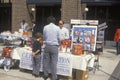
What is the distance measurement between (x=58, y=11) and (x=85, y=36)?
51.2 ft

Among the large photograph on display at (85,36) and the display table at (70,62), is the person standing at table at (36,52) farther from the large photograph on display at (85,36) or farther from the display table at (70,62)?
the large photograph on display at (85,36)

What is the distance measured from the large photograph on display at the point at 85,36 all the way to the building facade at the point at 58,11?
465 inches

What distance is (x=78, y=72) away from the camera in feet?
39.4

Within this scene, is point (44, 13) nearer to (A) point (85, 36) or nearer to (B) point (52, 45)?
(A) point (85, 36)

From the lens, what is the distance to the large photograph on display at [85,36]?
13.4 metres

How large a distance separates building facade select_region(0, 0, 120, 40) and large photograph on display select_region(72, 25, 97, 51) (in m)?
11.8

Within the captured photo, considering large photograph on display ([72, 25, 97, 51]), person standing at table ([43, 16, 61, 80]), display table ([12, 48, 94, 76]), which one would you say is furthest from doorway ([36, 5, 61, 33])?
person standing at table ([43, 16, 61, 80])

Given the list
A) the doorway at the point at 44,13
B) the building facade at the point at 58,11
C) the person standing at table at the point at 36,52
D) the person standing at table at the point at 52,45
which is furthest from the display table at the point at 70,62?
the doorway at the point at 44,13

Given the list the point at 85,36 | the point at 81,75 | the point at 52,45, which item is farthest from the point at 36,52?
the point at 85,36

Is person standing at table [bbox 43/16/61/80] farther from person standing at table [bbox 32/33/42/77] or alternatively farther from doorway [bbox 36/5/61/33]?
doorway [bbox 36/5/61/33]

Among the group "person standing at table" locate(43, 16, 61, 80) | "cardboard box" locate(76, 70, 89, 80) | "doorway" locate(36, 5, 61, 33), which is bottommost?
"cardboard box" locate(76, 70, 89, 80)

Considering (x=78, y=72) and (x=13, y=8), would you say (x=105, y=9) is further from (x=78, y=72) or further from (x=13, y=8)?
(x=78, y=72)

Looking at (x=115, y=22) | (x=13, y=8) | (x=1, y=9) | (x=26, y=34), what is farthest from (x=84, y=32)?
(x=1, y=9)

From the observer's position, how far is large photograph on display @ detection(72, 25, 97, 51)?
13.4m
